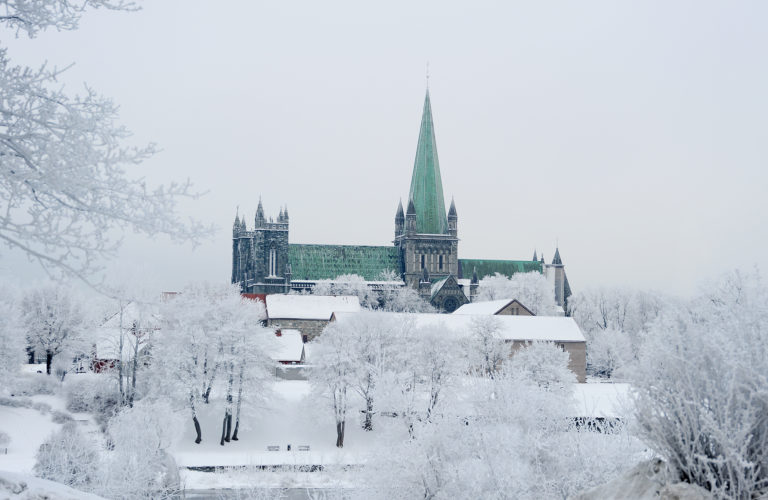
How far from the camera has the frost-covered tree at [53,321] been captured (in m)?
55.3

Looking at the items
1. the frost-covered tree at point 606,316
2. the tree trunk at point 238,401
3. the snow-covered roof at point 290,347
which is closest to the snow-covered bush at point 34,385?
the tree trunk at point 238,401

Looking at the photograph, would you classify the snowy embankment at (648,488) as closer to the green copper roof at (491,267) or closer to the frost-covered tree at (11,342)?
the frost-covered tree at (11,342)

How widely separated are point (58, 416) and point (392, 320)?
886 inches

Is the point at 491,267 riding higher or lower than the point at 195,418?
higher

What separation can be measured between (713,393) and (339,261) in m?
109

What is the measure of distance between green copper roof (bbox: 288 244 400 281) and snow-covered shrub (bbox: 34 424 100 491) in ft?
286

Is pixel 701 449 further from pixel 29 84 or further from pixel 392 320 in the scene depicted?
pixel 392 320

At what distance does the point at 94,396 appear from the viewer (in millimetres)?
46406

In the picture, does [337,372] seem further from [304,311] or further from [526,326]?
[304,311]

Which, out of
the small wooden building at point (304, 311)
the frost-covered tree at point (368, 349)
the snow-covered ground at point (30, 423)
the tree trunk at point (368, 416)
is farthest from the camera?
the small wooden building at point (304, 311)

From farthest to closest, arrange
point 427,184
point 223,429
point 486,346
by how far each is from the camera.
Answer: point 427,184
point 486,346
point 223,429

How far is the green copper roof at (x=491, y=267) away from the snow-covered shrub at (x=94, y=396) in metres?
81.2

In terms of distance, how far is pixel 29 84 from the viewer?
25.2 ft

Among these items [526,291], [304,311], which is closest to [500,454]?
[304,311]
